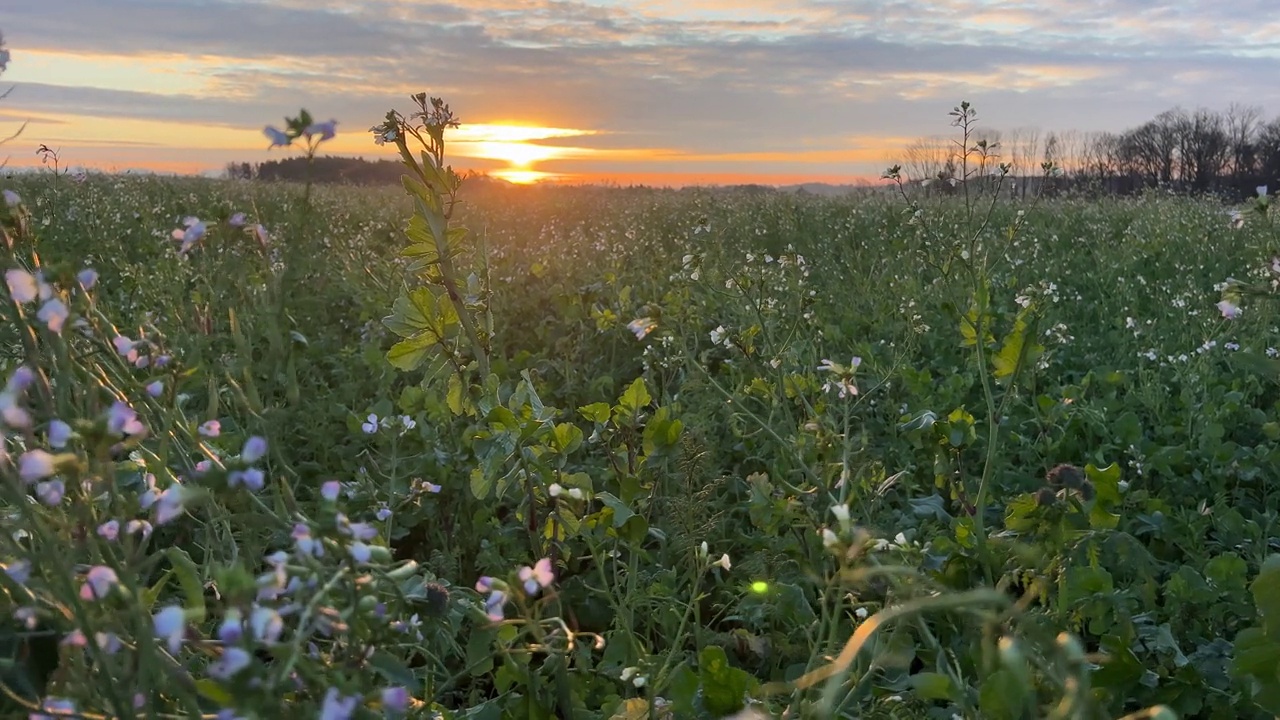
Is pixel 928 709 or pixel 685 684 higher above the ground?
pixel 685 684

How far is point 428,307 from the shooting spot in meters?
1.81

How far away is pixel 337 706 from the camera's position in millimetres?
756

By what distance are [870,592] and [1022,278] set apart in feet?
16.8

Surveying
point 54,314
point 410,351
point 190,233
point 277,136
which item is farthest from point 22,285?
point 410,351

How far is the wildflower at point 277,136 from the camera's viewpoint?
0.98m

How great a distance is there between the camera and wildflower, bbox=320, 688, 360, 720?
751 mm

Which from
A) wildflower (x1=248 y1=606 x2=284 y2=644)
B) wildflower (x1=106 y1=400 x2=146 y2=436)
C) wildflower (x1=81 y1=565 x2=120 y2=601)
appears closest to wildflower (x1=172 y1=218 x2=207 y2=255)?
wildflower (x1=106 y1=400 x2=146 y2=436)

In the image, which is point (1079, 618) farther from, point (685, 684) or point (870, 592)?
point (685, 684)

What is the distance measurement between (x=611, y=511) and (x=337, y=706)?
3.32ft

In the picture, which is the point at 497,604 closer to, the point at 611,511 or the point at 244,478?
the point at 244,478

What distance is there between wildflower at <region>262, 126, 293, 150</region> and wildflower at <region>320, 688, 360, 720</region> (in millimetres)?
589

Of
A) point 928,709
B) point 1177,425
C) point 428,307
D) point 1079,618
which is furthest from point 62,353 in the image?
point 1177,425

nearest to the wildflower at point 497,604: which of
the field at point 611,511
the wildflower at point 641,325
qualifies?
the field at point 611,511

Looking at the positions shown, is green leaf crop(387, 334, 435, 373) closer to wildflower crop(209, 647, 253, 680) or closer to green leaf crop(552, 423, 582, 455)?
green leaf crop(552, 423, 582, 455)
